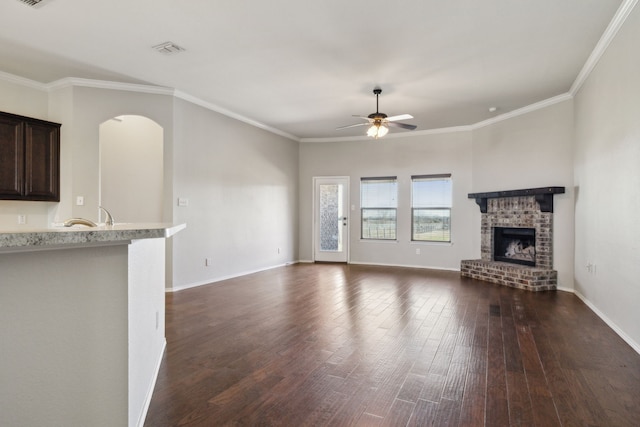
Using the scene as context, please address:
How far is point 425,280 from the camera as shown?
6.17m

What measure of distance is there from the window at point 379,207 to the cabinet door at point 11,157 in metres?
6.00

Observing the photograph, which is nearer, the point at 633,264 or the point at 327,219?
the point at 633,264

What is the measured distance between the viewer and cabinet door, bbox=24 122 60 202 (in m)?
4.53

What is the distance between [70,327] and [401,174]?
7046 mm

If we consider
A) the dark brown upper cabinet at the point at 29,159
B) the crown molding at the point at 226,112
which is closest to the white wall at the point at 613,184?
the crown molding at the point at 226,112

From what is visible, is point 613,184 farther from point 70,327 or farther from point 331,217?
point 331,217

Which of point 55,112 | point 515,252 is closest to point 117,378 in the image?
point 55,112

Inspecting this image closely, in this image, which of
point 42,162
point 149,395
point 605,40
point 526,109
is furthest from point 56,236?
point 526,109

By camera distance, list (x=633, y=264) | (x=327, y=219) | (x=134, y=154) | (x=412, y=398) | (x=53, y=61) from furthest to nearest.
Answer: (x=327, y=219) → (x=134, y=154) → (x=53, y=61) → (x=633, y=264) → (x=412, y=398)

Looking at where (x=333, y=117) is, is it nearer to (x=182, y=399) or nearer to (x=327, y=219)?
(x=327, y=219)

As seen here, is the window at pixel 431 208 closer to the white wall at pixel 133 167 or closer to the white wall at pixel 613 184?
the white wall at pixel 613 184

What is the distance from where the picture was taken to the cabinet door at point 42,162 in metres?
4.53

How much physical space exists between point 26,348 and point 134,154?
502cm

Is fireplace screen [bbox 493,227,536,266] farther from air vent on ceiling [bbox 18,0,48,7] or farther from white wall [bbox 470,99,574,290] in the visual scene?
air vent on ceiling [bbox 18,0,48,7]
